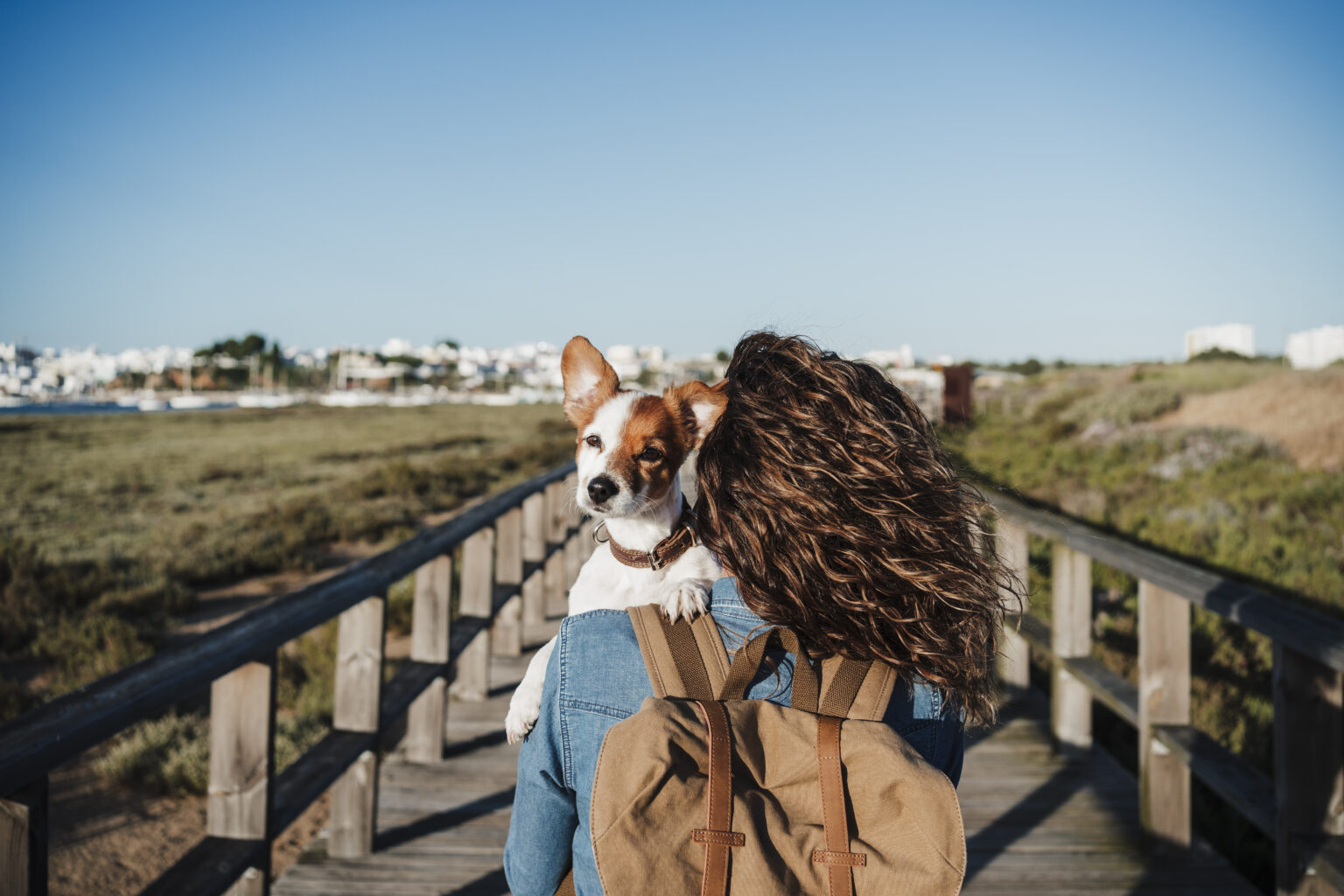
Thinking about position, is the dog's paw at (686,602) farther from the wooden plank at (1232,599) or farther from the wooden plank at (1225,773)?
the wooden plank at (1225,773)

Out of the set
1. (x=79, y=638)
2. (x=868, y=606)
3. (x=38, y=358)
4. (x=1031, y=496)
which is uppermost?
(x=38, y=358)

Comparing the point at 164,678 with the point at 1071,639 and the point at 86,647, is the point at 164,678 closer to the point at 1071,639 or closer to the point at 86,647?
the point at 1071,639

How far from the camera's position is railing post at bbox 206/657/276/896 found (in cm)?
206

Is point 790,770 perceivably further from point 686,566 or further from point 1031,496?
point 1031,496

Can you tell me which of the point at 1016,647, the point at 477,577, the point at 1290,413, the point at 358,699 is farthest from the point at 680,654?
the point at 1290,413

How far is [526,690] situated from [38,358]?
220028mm

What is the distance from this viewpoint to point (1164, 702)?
9.66ft

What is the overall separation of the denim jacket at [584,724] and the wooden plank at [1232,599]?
0.51 meters

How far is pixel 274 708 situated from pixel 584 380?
1189 mm

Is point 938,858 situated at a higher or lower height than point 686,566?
lower

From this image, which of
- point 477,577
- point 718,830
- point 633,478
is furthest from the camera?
point 477,577

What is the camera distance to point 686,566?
6.39 feet

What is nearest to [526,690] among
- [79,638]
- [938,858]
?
[938,858]

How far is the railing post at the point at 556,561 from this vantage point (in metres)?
6.20
